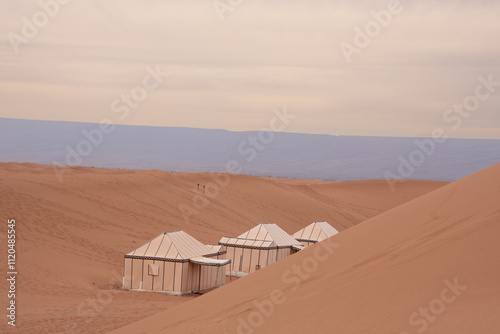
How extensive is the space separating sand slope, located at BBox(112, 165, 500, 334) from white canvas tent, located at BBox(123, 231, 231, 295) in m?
11.3

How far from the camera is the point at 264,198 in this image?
1869 inches

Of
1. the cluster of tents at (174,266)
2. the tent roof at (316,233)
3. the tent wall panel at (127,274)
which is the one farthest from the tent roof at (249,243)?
the tent wall panel at (127,274)

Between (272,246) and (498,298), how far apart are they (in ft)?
62.6

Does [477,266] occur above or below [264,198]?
below

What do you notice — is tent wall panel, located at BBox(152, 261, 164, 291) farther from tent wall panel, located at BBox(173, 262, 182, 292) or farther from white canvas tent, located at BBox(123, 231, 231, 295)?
tent wall panel, located at BBox(173, 262, 182, 292)

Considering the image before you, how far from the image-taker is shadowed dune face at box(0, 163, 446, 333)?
15851mm

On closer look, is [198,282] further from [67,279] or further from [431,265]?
[431,265]

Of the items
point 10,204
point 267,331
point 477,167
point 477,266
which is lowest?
point 267,331

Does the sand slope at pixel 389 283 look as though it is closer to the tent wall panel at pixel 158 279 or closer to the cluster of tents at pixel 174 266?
the cluster of tents at pixel 174 266

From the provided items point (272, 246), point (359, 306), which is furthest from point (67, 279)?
point (359, 306)

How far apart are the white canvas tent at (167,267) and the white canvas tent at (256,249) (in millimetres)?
3771

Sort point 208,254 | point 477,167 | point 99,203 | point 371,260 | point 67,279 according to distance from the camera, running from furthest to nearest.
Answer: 1. point 477,167
2. point 99,203
3. point 208,254
4. point 67,279
5. point 371,260

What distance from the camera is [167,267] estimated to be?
2025 cm

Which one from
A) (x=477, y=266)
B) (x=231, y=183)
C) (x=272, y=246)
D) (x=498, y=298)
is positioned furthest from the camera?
(x=231, y=183)
